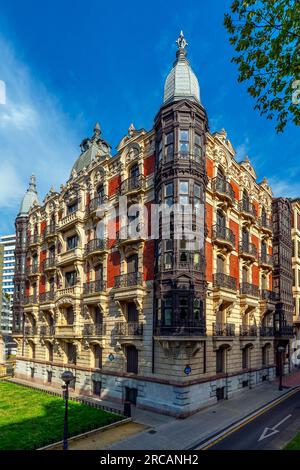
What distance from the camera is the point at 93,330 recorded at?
27562 millimetres

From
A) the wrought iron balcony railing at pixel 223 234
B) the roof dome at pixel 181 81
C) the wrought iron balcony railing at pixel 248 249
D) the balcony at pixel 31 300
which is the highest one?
the roof dome at pixel 181 81

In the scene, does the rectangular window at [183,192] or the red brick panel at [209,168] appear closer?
the rectangular window at [183,192]

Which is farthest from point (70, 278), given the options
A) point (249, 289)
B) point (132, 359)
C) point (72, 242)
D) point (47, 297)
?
point (249, 289)

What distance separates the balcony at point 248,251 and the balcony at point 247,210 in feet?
8.22

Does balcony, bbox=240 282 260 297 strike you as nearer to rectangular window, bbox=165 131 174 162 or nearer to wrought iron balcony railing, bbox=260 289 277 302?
wrought iron balcony railing, bbox=260 289 277 302

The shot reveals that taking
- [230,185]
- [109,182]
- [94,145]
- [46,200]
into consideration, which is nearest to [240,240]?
[230,185]

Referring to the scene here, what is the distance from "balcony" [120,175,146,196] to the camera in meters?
25.6

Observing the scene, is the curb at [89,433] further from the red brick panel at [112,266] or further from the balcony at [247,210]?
the balcony at [247,210]

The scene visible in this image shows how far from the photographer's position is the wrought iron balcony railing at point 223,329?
2387cm

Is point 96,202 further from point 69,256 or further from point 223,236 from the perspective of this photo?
point 223,236

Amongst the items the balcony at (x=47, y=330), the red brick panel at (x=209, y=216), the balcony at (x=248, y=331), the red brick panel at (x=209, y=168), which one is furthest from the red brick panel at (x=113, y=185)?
the balcony at (x=248, y=331)

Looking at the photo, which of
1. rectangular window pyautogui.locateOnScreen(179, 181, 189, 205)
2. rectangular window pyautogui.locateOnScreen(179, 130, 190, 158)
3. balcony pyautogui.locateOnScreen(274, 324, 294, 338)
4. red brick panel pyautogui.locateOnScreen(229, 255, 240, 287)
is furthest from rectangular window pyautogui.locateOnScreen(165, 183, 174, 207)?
balcony pyautogui.locateOnScreen(274, 324, 294, 338)

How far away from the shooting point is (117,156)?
28828 millimetres

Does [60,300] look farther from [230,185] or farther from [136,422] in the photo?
[230,185]
